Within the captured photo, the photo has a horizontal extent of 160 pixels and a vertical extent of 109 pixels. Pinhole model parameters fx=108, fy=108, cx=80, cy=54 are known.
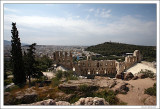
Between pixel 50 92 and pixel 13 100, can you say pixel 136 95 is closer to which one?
pixel 50 92

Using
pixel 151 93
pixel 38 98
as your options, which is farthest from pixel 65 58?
pixel 151 93

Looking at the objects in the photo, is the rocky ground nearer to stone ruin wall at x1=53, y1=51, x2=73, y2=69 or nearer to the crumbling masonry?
stone ruin wall at x1=53, y1=51, x2=73, y2=69

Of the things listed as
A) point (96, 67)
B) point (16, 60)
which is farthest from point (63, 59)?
point (16, 60)

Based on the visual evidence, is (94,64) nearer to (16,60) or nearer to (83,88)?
(83,88)

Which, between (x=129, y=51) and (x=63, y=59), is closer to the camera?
(x=63, y=59)

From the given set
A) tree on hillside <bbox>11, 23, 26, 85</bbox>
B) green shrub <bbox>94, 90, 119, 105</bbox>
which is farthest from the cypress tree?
green shrub <bbox>94, 90, 119, 105</bbox>

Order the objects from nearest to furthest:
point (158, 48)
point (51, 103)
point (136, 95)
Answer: point (51, 103) < point (158, 48) < point (136, 95)
